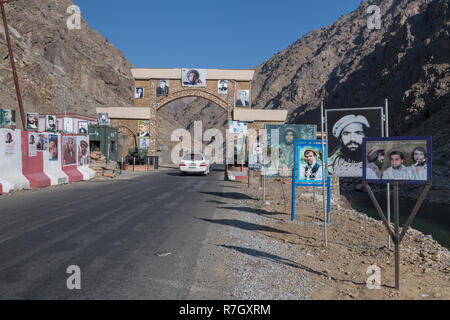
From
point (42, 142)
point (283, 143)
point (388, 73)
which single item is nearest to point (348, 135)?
point (283, 143)

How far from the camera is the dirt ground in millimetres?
4785

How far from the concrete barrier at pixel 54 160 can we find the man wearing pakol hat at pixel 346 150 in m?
13.5

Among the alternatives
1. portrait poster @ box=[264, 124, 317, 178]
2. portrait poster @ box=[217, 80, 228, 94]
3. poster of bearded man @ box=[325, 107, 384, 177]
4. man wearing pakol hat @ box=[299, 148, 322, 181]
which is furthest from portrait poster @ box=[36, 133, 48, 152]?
portrait poster @ box=[217, 80, 228, 94]

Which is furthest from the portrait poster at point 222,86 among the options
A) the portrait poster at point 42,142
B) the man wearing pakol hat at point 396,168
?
the man wearing pakol hat at point 396,168

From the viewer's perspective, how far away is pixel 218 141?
161 metres

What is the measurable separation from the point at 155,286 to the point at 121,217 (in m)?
5.06

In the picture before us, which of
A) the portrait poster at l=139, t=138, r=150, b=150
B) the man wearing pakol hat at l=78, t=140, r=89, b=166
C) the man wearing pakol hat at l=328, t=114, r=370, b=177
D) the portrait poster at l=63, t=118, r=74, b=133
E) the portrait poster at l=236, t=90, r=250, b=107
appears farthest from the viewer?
the portrait poster at l=63, t=118, r=74, b=133

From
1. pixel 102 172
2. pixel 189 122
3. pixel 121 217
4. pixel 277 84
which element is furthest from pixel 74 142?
pixel 189 122

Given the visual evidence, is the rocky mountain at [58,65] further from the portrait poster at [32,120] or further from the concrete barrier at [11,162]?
the concrete barrier at [11,162]

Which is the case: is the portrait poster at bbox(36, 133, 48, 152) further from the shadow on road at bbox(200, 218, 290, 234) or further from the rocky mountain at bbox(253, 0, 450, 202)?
the rocky mountain at bbox(253, 0, 450, 202)

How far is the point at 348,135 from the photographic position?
8820 mm

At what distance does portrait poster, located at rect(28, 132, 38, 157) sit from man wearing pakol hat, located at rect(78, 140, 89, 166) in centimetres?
449

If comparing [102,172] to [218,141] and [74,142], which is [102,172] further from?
[218,141]

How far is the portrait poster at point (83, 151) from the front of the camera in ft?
69.3
